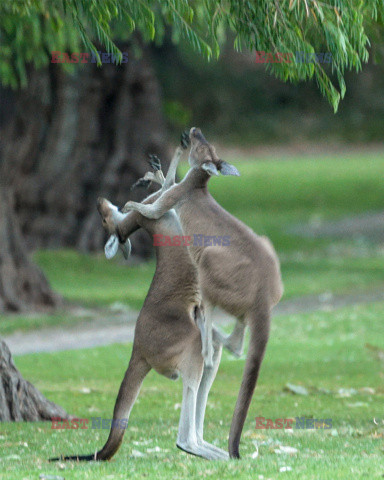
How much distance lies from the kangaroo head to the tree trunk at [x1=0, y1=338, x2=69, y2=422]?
3.08m

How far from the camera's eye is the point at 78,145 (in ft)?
78.4

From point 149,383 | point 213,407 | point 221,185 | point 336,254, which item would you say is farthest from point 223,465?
Result: point 221,185

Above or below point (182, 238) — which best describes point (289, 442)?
below

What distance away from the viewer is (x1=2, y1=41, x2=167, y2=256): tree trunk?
23.6 m

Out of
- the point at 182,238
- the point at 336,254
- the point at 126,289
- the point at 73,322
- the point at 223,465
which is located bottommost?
the point at 336,254

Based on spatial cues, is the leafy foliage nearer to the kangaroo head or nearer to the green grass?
the kangaroo head

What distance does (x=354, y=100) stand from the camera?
5712 cm

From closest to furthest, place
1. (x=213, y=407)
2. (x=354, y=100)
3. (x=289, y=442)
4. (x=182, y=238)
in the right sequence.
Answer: (x=182, y=238)
(x=289, y=442)
(x=213, y=407)
(x=354, y=100)

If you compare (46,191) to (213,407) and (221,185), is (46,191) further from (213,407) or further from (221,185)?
(221,185)

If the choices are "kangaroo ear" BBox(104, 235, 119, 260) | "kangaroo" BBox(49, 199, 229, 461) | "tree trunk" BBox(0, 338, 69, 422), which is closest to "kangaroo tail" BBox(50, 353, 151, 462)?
"kangaroo" BBox(49, 199, 229, 461)

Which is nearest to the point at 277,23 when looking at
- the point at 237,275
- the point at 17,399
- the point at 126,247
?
the point at 126,247

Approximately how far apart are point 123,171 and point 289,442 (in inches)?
662

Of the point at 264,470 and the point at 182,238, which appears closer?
the point at 264,470

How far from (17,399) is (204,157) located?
3.45 metres
